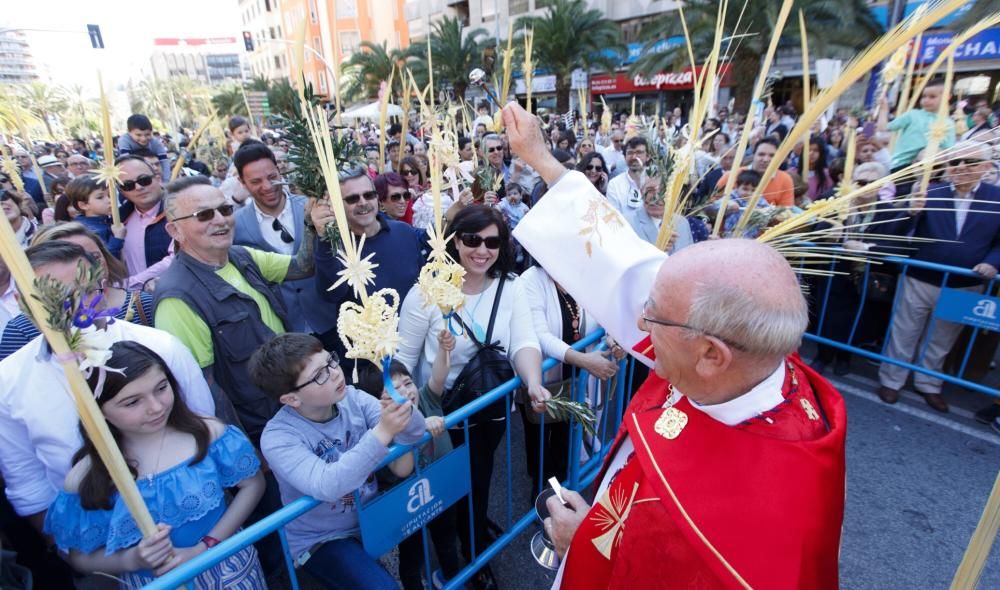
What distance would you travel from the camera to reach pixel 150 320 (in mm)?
2754

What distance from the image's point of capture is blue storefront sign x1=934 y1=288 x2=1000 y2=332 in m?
3.52

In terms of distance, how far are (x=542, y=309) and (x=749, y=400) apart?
158cm

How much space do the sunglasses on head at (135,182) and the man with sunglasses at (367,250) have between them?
75.8 inches

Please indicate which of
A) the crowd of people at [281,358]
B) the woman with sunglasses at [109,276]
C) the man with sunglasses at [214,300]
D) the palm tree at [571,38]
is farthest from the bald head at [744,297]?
the palm tree at [571,38]

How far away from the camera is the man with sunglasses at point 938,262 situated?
3.76 m

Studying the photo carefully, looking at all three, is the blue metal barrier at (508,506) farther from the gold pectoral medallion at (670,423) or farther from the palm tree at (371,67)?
the palm tree at (371,67)

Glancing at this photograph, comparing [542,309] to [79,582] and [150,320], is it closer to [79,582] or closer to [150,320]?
[150,320]

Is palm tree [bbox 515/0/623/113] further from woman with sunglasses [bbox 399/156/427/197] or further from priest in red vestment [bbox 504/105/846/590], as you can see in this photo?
priest in red vestment [bbox 504/105/846/590]

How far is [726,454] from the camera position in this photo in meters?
1.27

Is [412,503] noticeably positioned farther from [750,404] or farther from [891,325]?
[891,325]

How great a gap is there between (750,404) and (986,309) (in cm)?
353

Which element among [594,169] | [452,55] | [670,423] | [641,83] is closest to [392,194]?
[594,169]

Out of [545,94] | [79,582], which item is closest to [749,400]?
[79,582]

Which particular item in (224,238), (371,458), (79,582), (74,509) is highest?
(224,238)
